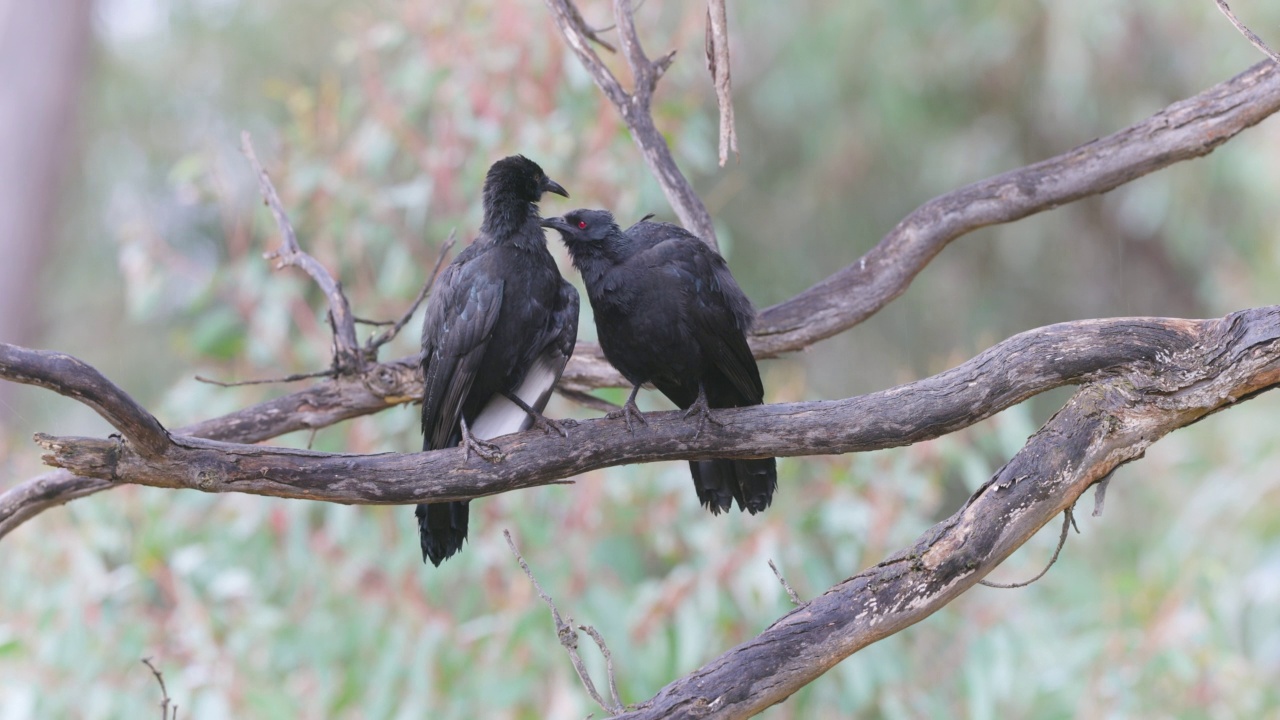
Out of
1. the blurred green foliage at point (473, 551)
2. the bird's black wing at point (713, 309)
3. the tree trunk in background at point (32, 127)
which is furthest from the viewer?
the tree trunk in background at point (32, 127)

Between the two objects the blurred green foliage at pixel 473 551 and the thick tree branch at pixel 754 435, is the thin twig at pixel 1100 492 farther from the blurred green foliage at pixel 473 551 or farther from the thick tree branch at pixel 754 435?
the blurred green foliage at pixel 473 551

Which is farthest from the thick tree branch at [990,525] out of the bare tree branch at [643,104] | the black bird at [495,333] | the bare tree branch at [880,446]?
the bare tree branch at [643,104]

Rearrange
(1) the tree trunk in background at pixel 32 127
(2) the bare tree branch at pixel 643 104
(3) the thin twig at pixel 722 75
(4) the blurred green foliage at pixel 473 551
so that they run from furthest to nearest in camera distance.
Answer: (1) the tree trunk in background at pixel 32 127 < (4) the blurred green foliage at pixel 473 551 < (2) the bare tree branch at pixel 643 104 < (3) the thin twig at pixel 722 75

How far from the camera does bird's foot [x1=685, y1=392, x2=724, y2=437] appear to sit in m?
2.91

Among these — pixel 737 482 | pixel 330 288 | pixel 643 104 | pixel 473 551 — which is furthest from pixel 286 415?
pixel 473 551

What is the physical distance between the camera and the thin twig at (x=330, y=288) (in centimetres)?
340

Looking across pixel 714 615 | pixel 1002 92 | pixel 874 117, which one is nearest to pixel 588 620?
pixel 714 615

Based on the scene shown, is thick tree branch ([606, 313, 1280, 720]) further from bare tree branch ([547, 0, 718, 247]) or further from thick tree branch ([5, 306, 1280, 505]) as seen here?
bare tree branch ([547, 0, 718, 247])

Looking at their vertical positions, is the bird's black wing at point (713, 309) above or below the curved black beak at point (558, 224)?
below

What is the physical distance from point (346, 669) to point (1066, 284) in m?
7.35

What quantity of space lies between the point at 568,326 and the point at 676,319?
415 mm

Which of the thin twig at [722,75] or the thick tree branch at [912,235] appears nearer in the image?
the thin twig at [722,75]

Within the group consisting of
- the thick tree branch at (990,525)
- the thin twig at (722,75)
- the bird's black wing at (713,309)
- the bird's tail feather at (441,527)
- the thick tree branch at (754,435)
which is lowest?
the thick tree branch at (990,525)

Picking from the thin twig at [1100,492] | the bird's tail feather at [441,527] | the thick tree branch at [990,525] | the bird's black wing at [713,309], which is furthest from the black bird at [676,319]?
the thin twig at [1100,492]
